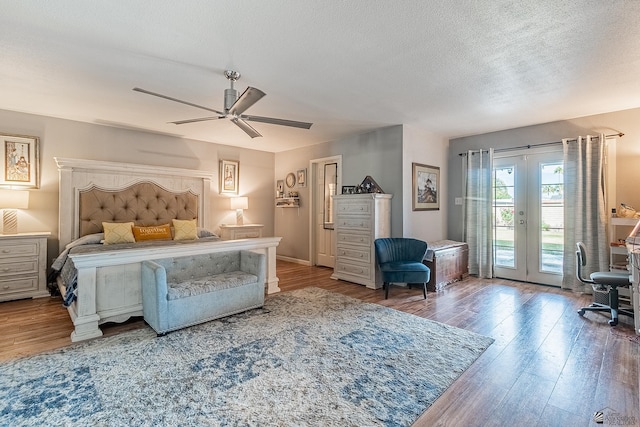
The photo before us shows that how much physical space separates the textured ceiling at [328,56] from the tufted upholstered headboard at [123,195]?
836mm

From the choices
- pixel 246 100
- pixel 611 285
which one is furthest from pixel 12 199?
pixel 611 285

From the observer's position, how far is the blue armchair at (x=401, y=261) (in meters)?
3.84

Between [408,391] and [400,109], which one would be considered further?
[400,109]

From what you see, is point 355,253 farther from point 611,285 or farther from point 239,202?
point 611,285

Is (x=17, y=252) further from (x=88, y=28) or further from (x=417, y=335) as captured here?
(x=417, y=335)

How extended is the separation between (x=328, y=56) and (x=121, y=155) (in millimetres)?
3924

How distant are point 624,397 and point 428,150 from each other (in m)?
3.85

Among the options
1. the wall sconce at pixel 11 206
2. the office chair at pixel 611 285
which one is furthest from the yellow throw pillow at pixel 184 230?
the office chair at pixel 611 285

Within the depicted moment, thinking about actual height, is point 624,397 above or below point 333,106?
below

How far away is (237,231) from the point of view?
563cm

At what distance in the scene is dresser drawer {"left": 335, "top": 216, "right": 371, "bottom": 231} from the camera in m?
4.45

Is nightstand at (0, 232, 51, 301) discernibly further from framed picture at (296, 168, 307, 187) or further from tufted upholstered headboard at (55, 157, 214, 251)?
framed picture at (296, 168, 307, 187)

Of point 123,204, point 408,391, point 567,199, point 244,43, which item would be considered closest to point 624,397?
point 408,391

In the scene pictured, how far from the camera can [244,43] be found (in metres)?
2.30
